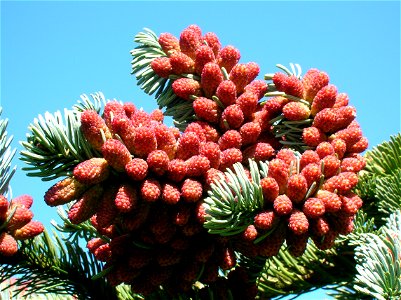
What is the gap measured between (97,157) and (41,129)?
133 mm

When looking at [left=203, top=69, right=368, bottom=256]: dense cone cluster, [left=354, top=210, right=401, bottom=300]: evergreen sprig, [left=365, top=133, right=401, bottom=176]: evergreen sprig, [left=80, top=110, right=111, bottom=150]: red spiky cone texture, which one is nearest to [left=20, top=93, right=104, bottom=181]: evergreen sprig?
[left=80, top=110, right=111, bottom=150]: red spiky cone texture

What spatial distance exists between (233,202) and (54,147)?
0.38 meters

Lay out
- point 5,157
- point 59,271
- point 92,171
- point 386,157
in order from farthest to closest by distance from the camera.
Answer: point 386,157 → point 59,271 → point 5,157 → point 92,171

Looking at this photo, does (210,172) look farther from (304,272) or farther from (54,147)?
(304,272)

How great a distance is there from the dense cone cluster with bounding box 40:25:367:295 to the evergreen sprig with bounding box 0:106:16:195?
19cm

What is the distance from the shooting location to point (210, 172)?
3.51ft

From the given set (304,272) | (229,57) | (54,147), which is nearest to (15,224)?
(54,147)

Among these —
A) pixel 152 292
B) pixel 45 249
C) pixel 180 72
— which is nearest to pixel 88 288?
pixel 45 249

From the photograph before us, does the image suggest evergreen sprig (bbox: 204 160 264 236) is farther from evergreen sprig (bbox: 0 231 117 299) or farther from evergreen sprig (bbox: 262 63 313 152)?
evergreen sprig (bbox: 0 231 117 299)

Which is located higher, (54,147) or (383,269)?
(54,147)

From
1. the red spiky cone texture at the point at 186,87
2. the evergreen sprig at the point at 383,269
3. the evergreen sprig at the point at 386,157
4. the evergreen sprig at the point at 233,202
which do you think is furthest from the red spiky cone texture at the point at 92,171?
the evergreen sprig at the point at 386,157

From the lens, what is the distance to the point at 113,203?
106cm

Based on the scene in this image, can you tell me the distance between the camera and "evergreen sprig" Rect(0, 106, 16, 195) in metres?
1.21

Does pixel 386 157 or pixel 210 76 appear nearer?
pixel 210 76
